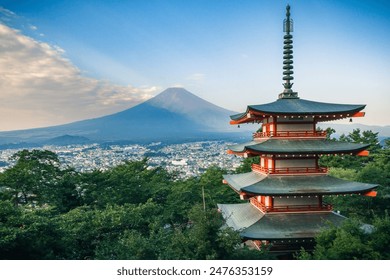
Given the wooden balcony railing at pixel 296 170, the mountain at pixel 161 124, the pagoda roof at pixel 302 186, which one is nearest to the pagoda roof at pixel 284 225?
the pagoda roof at pixel 302 186

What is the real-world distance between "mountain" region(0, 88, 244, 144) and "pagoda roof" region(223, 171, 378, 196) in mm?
67474

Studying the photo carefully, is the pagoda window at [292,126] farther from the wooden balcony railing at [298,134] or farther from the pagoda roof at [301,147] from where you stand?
the pagoda roof at [301,147]

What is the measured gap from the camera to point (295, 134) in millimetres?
13070

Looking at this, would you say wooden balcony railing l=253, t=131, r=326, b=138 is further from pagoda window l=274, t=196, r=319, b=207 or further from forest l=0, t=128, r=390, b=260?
forest l=0, t=128, r=390, b=260

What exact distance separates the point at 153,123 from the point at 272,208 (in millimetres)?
83817

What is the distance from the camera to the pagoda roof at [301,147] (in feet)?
39.8

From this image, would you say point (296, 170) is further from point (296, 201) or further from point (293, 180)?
point (296, 201)

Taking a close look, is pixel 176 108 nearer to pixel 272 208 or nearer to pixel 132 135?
pixel 132 135

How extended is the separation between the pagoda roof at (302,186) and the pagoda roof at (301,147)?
3.96ft

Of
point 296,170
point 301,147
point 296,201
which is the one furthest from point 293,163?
point 296,201

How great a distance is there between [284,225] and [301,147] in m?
3.01

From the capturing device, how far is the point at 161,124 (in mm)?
94312
